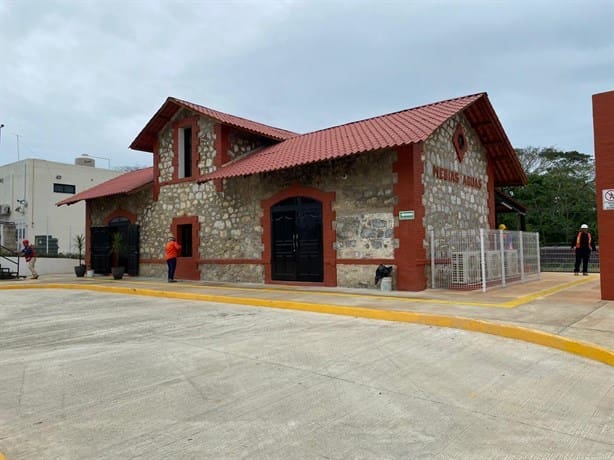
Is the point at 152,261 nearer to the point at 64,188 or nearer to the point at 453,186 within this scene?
the point at 453,186

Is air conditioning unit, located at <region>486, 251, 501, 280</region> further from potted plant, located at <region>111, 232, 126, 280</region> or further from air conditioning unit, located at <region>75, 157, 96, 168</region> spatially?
air conditioning unit, located at <region>75, 157, 96, 168</region>

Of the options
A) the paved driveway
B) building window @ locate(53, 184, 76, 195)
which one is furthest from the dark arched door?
building window @ locate(53, 184, 76, 195)

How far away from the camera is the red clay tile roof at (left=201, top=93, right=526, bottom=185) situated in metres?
11.2

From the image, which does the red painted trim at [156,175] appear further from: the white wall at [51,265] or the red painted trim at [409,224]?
the white wall at [51,265]

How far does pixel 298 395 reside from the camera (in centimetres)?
414

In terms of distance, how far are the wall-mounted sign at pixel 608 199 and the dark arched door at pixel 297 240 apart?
675 centimetres

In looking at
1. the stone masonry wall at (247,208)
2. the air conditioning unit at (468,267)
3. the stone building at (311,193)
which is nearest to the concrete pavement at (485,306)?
the air conditioning unit at (468,267)

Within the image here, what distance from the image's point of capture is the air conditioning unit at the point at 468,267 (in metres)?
11.3

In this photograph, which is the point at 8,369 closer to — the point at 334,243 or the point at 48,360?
the point at 48,360

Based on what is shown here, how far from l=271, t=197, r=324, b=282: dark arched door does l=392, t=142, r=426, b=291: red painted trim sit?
2.45 meters

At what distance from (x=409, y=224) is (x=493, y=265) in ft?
8.29

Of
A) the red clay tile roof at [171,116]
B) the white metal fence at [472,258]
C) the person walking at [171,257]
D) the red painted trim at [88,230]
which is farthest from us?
the red painted trim at [88,230]

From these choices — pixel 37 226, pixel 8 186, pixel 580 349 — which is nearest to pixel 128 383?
pixel 580 349

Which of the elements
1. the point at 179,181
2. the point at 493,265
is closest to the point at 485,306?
the point at 493,265
